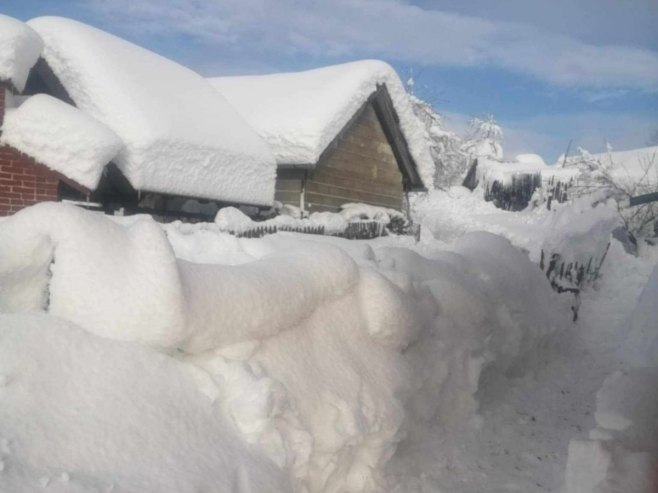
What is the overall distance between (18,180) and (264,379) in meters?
7.40

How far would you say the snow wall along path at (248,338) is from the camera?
2.51 m

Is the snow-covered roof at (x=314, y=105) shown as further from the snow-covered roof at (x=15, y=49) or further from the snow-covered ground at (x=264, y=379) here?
the snow-covered ground at (x=264, y=379)

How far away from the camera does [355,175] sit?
15.0 metres

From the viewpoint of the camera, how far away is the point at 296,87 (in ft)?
50.6

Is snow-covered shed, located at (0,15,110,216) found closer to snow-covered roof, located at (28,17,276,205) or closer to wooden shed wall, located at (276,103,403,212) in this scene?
snow-covered roof, located at (28,17,276,205)

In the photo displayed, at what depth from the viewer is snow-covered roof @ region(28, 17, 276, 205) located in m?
9.51

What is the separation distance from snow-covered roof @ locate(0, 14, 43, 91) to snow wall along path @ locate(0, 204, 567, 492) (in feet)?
20.0

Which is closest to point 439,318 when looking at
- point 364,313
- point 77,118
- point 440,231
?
point 364,313

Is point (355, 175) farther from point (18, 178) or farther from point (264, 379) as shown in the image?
point (264, 379)

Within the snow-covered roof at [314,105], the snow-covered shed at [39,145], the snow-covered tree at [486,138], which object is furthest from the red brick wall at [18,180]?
the snow-covered tree at [486,138]

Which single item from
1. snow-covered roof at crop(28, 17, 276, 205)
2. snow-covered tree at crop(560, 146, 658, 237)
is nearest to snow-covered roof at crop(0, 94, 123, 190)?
snow-covered roof at crop(28, 17, 276, 205)

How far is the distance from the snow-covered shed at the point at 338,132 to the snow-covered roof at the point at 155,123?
1236 mm

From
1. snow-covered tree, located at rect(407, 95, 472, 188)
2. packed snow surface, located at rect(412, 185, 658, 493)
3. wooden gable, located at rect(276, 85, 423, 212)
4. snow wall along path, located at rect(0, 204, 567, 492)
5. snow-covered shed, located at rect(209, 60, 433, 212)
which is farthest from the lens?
snow-covered tree, located at rect(407, 95, 472, 188)

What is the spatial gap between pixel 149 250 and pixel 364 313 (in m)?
1.63
